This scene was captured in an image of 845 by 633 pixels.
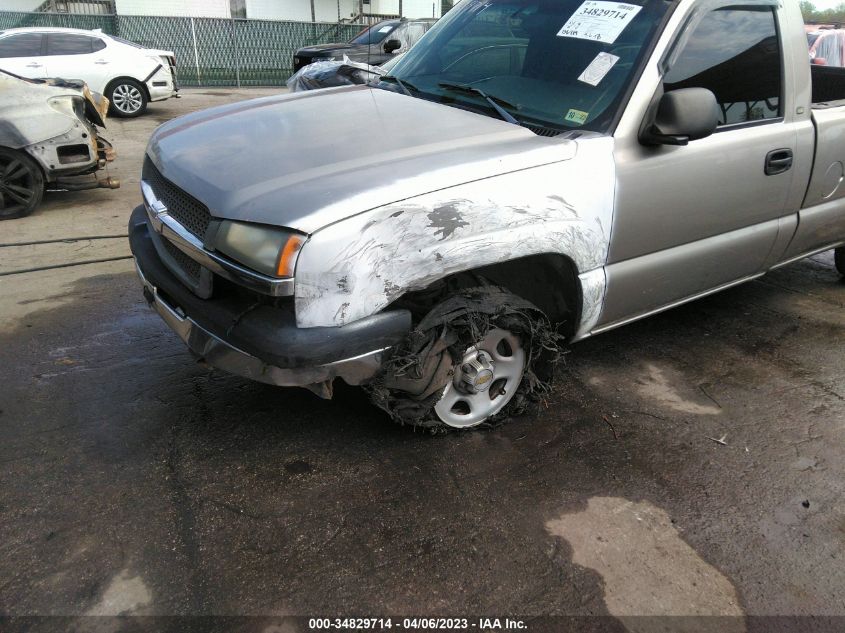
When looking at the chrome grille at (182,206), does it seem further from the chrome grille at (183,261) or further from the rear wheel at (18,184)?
the rear wheel at (18,184)

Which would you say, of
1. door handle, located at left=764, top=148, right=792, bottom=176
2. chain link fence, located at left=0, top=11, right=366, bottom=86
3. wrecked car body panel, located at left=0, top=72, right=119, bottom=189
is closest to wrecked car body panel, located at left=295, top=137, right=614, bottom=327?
door handle, located at left=764, top=148, right=792, bottom=176

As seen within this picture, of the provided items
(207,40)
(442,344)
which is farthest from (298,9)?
(442,344)

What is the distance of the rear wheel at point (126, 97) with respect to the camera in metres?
11.7

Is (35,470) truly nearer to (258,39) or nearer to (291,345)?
(291,345)

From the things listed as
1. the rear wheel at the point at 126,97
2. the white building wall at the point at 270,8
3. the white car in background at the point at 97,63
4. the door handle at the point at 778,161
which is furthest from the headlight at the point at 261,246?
the white building wall at the point at 270,8

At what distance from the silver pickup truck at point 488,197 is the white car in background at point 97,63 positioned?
9.44 m

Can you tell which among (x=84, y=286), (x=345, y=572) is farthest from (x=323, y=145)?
(x=84, y=286)

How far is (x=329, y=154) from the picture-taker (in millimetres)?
2564

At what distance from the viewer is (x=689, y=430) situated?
3166 millimetres

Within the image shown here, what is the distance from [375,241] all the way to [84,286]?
3.16 metres

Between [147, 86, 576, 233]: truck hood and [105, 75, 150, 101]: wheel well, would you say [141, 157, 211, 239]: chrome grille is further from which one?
[105, 75, 150, 101]: wheel well

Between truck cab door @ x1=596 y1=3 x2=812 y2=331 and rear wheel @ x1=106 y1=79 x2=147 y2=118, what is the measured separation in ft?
36.6

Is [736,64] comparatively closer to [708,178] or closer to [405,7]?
[708,178]

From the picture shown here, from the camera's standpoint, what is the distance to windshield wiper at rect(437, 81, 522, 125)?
2975mm
